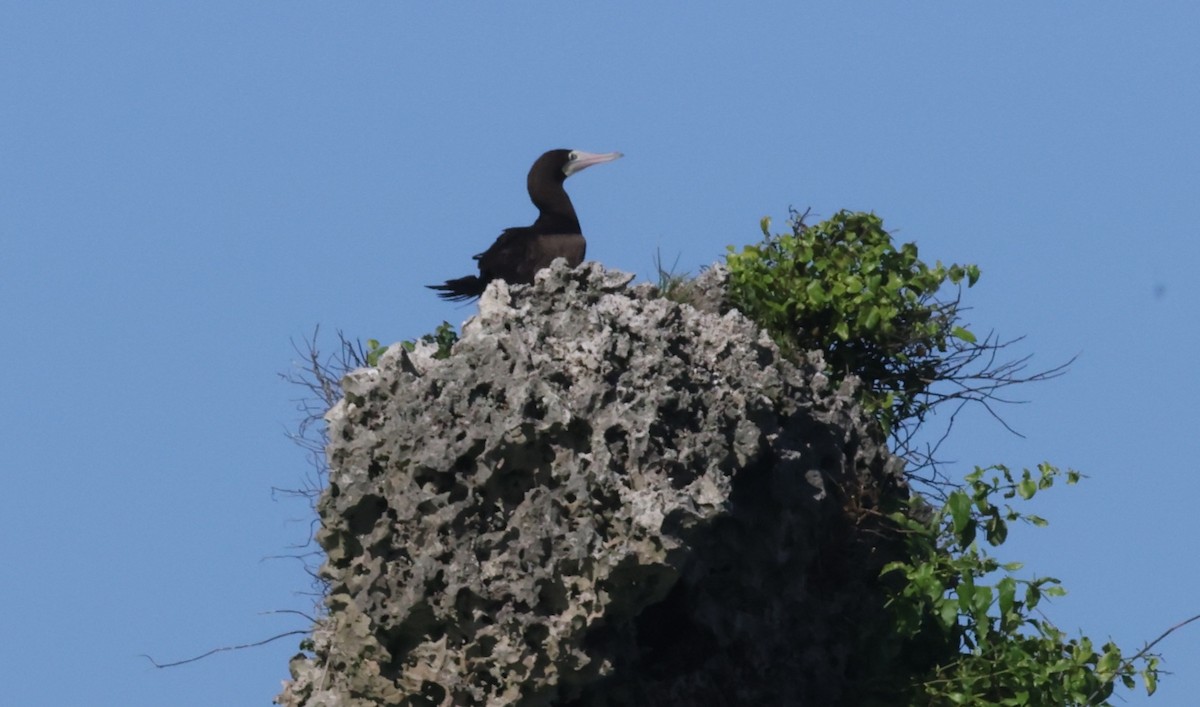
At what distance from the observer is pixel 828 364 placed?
38.3ft

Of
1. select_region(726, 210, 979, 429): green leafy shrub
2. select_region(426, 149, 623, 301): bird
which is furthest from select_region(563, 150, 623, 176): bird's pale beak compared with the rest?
select_region(726, 210, 979, 429): green leafy shrub

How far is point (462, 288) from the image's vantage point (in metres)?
12.4

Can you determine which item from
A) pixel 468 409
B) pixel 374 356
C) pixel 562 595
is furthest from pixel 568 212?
pixel 562 595

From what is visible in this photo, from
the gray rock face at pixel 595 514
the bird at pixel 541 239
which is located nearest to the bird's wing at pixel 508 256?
the bird at pixel 541 239

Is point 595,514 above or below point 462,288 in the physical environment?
below

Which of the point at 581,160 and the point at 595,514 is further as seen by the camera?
the point at 581,160

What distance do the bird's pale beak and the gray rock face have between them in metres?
2.16

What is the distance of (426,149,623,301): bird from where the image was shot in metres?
12.0

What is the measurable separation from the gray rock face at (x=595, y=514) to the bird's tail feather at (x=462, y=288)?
1635mm

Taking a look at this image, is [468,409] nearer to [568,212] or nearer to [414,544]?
[414,544]

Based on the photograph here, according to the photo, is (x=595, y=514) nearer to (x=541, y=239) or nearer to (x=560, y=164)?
(x=541, y=239)

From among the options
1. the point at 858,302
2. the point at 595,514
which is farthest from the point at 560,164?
the point at 595,514

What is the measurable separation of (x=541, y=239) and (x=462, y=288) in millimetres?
692

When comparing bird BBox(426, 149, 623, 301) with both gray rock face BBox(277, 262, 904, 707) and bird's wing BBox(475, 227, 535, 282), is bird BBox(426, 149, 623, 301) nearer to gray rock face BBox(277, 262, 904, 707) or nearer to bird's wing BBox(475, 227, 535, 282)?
bird's wing BBox(475, 227, 535, 282)
